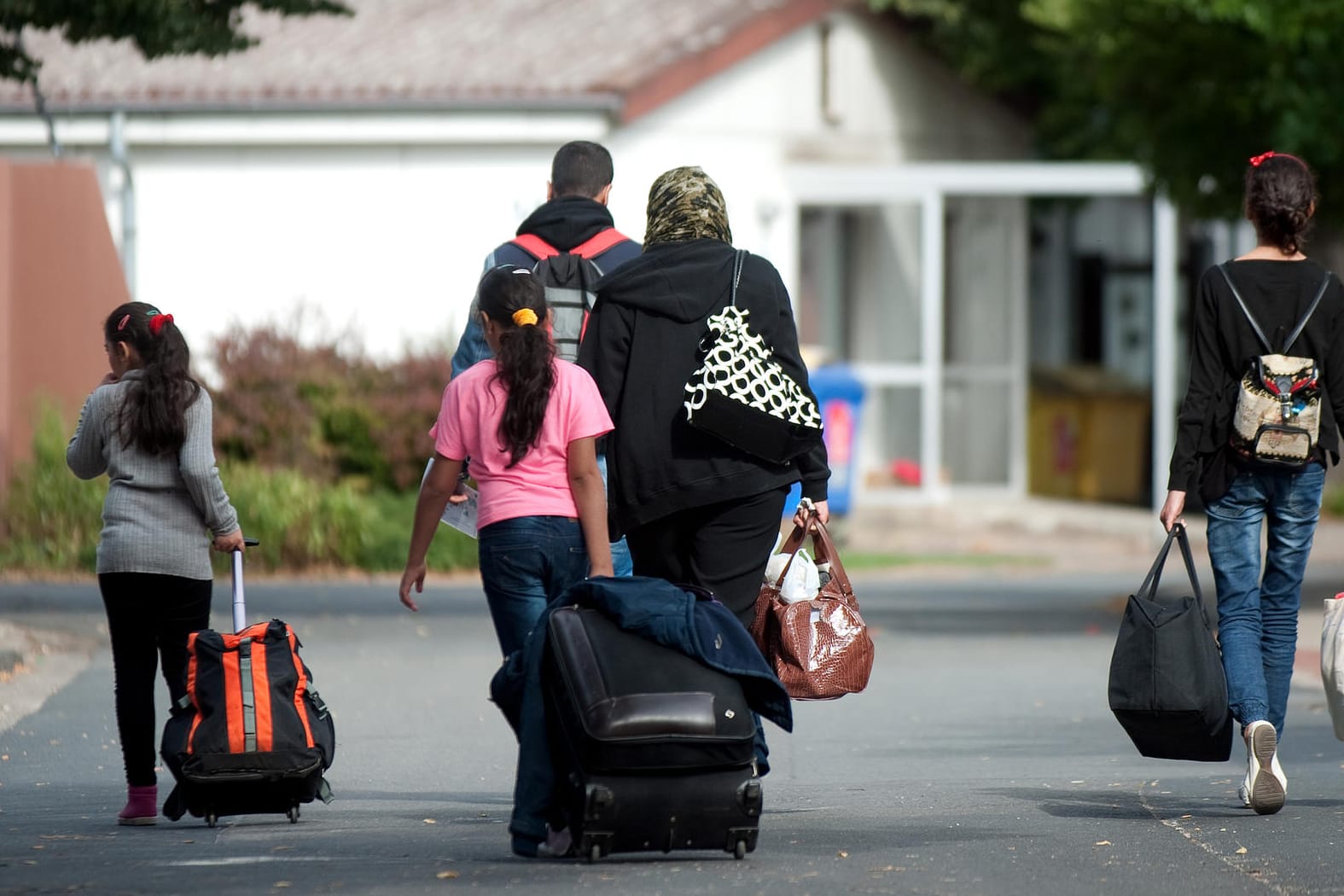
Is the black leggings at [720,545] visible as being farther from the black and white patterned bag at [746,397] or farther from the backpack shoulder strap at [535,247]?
the backpack shoulder strap at [535,247]

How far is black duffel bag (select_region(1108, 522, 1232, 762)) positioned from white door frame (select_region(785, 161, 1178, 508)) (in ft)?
41.9

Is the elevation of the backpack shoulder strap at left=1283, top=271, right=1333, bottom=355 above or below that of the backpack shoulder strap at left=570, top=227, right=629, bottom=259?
below

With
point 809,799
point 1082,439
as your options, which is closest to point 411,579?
point 809,799

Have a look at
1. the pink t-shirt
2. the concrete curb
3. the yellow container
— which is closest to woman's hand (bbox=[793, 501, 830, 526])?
the pink t-shirt

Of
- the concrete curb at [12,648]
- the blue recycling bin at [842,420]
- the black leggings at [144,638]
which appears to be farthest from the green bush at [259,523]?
the black leggings at [144,638]

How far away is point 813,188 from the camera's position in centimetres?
1938

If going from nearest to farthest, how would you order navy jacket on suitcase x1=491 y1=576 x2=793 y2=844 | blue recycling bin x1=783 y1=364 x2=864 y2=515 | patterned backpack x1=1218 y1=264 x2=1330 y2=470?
navy jacket on suitcase x1=491 y1=576 x2=793 y2=844 < patterned backpack x1=1218 y1=264 x2=1330 y2=470 < blue recycling bin x1=783 y1=364 x2=864 y2=515

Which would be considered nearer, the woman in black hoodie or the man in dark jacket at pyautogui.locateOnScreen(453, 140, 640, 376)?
the woman in black hoodie

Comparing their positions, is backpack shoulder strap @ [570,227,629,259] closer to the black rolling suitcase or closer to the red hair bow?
the red hair bow

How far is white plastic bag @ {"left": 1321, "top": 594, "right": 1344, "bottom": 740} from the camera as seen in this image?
6.31m

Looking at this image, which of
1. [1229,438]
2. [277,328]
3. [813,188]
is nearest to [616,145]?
[813,188]

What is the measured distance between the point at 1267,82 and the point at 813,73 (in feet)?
19.5

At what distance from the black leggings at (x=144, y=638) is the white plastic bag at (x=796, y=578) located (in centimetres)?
175

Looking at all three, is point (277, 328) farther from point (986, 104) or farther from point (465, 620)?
point (986, 104)
